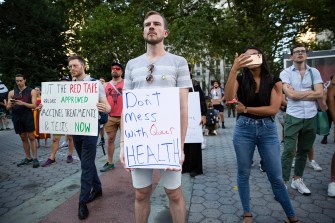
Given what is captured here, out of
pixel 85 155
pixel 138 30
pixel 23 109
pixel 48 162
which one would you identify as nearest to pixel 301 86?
pixel 85 155

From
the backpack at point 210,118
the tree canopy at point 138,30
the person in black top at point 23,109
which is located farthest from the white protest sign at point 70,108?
the tree canopy at point 138,30

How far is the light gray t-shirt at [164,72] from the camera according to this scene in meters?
2.45

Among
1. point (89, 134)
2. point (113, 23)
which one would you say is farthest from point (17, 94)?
point (113, 23)

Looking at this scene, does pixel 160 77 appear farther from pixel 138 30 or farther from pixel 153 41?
pixel 138 30

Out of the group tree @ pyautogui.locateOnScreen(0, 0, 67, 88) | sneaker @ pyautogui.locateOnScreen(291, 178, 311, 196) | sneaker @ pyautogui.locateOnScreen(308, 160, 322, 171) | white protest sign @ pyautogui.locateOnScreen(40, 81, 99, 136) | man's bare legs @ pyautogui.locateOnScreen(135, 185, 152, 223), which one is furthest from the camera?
tree @ pyautogui.locateOnScreen(0, 0, 67, 88)

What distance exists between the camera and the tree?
21703 mm

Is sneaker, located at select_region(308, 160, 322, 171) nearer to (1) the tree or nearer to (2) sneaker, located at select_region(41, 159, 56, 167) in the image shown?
(2) sneaker, located at select_region(41, 159, 56, 167)

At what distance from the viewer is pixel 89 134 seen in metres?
3.65

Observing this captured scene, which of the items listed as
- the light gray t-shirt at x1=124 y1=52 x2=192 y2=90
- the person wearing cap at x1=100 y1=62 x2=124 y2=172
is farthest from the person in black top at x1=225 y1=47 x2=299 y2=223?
the person wearing cap at x1=100 y1=62 x2=124 y2=172

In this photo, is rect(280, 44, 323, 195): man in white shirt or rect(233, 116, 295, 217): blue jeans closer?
rect(233, 116, 295, 217): blue jeans

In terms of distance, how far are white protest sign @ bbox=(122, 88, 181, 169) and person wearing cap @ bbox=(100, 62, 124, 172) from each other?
3515mm

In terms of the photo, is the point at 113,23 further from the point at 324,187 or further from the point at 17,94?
the point at 324,187

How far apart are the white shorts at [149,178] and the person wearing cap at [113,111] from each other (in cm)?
336

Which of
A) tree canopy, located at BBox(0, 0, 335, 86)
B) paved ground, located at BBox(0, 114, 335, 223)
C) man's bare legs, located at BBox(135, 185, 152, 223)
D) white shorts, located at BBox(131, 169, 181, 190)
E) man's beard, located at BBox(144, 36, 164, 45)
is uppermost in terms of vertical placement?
tree canopy, located at BBox(0, 0, 335, 86)
